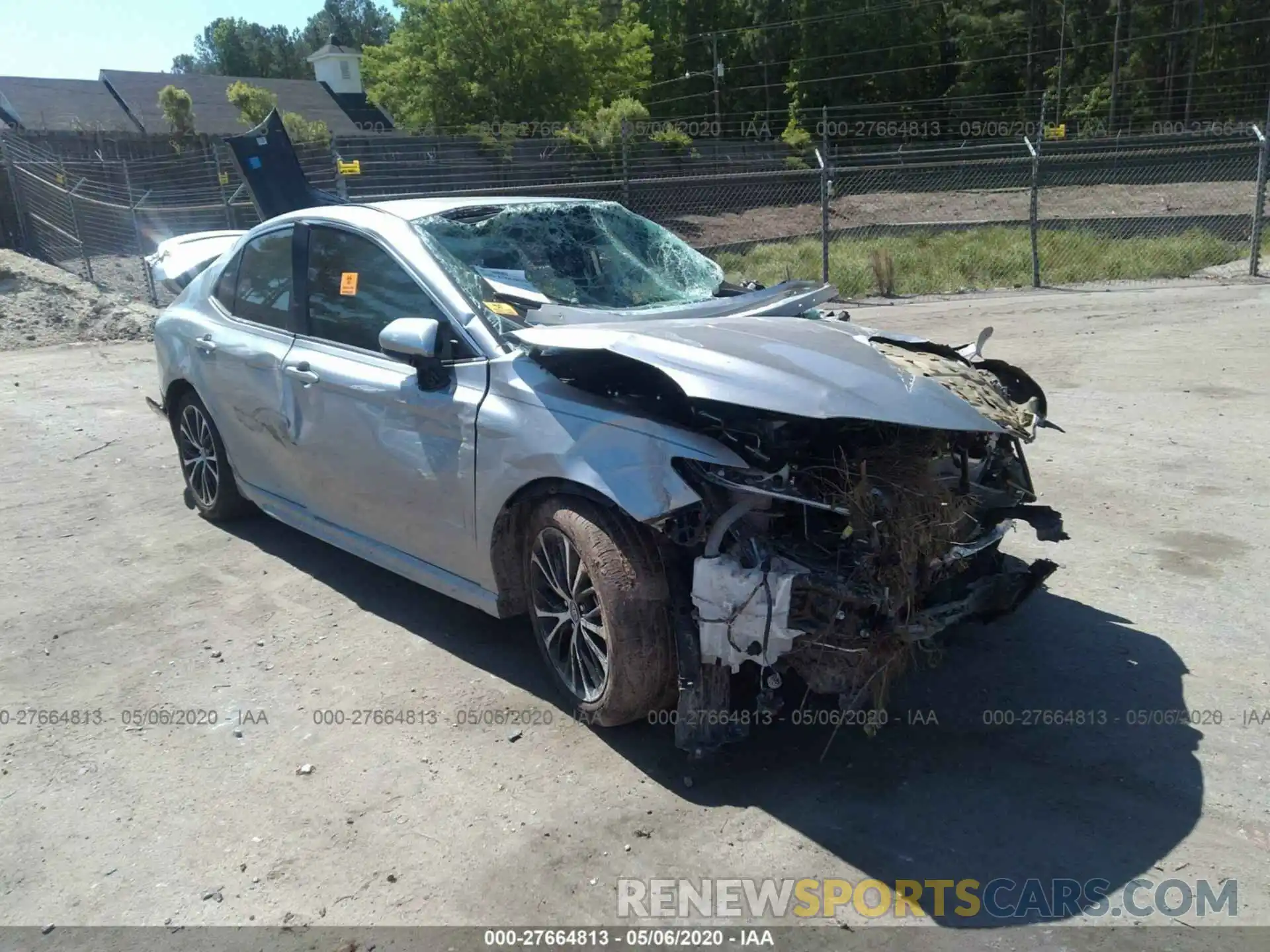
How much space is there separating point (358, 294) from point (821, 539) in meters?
2.40

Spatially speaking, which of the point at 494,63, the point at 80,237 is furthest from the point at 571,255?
the point at 494,63

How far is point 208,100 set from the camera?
156 feet

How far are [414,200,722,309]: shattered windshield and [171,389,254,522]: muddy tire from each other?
2.03 m

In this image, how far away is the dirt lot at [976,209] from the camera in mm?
24812

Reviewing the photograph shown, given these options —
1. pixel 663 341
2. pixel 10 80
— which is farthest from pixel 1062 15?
pixel 663 341

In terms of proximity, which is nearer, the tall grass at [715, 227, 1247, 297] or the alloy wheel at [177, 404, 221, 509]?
the alloy wheel at [177, 404, 221, 509]

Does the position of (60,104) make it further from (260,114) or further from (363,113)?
(363,113)

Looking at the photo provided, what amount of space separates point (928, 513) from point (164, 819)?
2.68 m

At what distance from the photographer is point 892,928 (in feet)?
9.07

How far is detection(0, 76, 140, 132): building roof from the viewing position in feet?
132

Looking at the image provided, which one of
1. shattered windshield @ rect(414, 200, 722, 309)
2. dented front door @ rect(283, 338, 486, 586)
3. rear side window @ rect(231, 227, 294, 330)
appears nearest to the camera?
dented front door @ rect(283, 338, 486, 586)

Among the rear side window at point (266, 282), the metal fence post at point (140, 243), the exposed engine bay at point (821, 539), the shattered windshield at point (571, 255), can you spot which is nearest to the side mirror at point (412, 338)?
the shattered windshield at point (571, 255)

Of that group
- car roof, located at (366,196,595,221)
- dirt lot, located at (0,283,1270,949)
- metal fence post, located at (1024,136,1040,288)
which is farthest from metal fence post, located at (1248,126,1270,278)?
car roof, located at (366,196,595,221)

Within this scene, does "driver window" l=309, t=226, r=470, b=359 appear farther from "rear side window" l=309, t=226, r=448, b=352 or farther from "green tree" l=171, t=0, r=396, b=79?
"green tree" l=171, t=0, r=396, b=79
